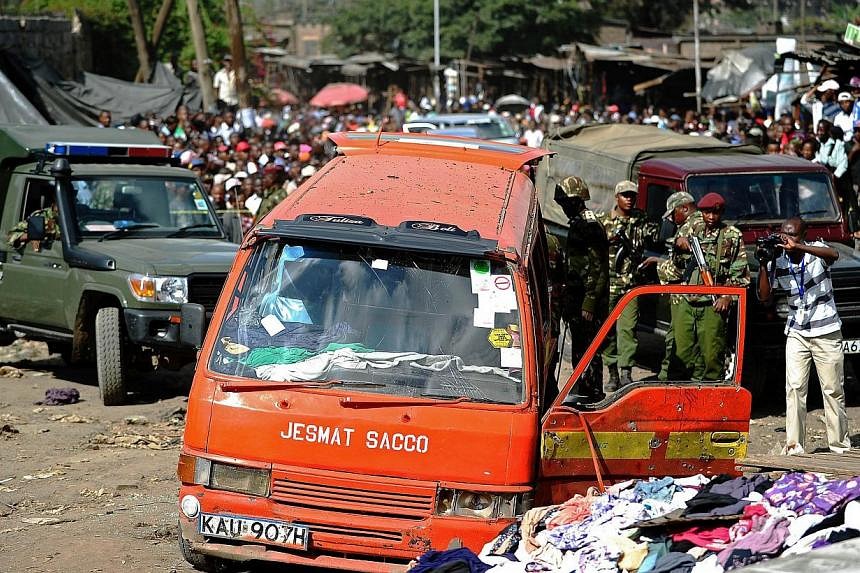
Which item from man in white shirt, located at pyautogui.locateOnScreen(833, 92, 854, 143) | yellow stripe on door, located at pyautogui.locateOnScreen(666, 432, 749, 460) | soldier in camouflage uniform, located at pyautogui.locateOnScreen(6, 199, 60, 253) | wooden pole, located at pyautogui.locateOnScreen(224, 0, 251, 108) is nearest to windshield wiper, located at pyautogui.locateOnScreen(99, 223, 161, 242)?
soldier in camouflage uniform, located at pyautogui.locateOnScreen(6, 199, 60, 253)

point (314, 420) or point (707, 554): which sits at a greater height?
point (314, 420)

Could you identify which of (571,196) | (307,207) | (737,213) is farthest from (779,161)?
(307,207)

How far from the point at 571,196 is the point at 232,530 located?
493 cm

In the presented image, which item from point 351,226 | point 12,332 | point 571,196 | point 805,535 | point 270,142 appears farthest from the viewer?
point 270,142

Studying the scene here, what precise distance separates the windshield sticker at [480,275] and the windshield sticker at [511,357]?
331mm

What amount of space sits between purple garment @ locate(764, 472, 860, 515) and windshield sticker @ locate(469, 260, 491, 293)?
1635 millimetres

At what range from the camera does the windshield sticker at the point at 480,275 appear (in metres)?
6.25

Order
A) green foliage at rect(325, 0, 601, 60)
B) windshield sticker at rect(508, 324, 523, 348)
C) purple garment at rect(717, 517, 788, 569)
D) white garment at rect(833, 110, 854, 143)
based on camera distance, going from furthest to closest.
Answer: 1. green foliage at rect(325, 0, 601, 60)
2. white garment at rect(833, 110, 854, 143)
3. windshield sticker at rect(508, 324, 523, 348)
4. purple garment at rect(717, 517, 788, 569)

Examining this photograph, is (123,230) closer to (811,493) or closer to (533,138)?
(811,493)

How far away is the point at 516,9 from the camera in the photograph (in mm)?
58938

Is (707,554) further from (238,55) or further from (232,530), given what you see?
(238,55)

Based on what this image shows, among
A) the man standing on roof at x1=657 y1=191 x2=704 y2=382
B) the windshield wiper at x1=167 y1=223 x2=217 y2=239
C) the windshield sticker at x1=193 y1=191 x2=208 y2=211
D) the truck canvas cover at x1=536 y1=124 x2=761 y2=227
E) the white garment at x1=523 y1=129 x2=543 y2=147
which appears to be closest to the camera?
the man standing on roof at x1=657 y1=191 x2=704 y2=382

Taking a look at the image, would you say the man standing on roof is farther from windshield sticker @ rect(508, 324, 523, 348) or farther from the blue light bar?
the blue light bar

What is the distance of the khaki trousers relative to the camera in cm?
880
